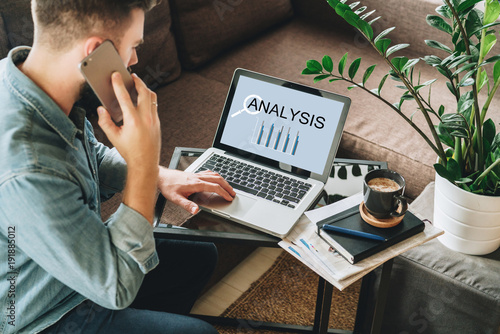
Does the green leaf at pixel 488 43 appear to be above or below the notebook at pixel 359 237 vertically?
above

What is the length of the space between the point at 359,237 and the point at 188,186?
1.30 feet

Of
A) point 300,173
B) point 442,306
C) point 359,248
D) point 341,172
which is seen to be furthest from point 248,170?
point 442,306

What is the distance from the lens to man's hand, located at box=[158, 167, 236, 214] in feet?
3.80

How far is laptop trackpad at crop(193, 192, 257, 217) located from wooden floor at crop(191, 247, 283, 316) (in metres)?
0.61

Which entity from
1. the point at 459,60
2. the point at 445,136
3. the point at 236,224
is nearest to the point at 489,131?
the point at 445,136

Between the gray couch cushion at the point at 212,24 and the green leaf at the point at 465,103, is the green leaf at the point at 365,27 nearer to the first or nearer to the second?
the green leaf at the point at 465,103

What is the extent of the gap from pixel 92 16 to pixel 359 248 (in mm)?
660

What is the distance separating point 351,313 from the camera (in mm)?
1637

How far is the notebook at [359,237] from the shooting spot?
102 cm

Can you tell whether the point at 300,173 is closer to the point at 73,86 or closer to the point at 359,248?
the point at 359,248

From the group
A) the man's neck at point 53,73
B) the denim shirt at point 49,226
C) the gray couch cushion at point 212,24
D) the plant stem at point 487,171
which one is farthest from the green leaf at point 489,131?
the gray couch cushion at point 212,24

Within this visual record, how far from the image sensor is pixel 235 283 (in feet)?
5.76

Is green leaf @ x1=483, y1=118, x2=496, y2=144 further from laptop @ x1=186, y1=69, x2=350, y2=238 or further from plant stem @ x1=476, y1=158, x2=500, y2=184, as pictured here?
laptop @ x1=186, y1=69, x2=350, y2=238

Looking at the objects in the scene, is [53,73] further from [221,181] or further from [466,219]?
[466,219]
